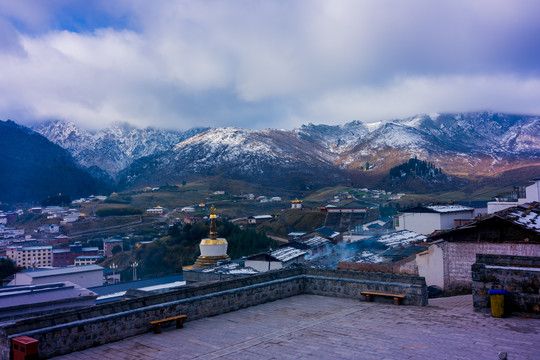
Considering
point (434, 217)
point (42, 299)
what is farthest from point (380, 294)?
point (434, 217)

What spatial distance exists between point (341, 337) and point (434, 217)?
32.2 m

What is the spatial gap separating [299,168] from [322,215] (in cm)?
11126

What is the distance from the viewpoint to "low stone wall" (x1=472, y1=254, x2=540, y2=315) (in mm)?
8438

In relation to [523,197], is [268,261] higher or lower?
lower

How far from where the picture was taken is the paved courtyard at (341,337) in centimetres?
679

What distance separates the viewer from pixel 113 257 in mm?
69688

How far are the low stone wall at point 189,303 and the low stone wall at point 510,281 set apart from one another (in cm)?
136

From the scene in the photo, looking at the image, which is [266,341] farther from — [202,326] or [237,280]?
[237,280]

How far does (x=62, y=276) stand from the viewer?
39.0m

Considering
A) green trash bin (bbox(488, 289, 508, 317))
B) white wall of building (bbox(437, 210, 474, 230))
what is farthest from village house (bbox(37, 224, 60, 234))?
green trash bin (bbox(488, 289, 508, 317))

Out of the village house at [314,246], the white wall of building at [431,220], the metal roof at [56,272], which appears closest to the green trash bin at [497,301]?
the white wall of building at [431,220]

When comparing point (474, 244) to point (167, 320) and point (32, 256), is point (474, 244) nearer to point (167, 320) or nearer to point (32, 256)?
point (167, 320)

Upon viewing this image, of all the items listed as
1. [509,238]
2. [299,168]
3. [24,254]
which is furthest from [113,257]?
[299,168]

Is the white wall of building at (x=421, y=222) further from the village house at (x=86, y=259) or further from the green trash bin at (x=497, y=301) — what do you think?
the village house at (x=86, y=259)
